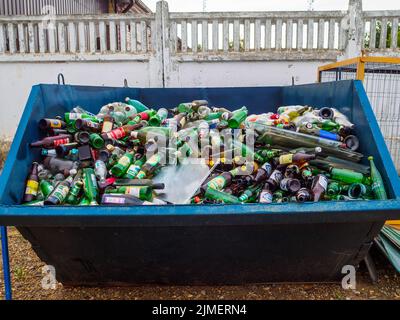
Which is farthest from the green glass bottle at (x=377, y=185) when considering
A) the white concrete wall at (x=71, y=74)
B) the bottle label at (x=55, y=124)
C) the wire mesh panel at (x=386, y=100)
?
the white concrete wall at (x=71, y=74)

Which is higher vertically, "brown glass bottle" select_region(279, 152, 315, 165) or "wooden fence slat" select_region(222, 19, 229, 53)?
"wooden fence slat" select_region(222, 19, 229, 53)

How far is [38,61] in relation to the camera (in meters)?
6.00

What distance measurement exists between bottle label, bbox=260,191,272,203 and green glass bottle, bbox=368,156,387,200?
1.83 feet

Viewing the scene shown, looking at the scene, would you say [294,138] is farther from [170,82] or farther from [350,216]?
[170,82]

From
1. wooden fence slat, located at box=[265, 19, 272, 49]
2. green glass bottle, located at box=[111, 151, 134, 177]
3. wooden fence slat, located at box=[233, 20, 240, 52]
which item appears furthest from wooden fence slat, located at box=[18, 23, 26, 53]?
green glass bottle, located at box=[111, 151, 134, 177]

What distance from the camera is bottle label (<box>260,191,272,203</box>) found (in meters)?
2.20

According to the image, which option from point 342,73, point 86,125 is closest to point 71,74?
point 86,125

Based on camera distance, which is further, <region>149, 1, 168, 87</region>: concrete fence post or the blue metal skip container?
<region>149, 1, 168, 87</region>: concrete fence post

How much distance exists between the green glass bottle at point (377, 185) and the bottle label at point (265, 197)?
56cm

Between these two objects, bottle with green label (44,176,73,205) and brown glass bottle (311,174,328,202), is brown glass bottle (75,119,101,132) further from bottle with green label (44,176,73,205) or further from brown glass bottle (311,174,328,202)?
brown glass bottle (311,174,328,202)

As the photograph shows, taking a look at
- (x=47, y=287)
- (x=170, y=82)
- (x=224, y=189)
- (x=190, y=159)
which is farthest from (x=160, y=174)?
(x=170, y=82)

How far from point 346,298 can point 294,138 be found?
1.11m

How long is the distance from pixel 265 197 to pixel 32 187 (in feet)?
4.46

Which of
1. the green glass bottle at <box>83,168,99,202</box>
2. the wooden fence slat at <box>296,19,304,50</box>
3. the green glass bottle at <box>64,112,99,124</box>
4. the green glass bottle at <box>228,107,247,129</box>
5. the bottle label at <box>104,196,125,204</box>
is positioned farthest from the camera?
the wooden fence slat at <box>296,19,304,50</box>
